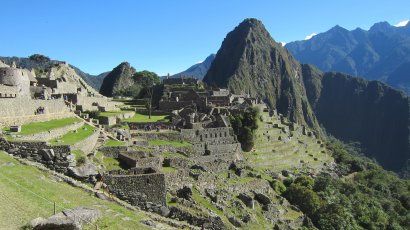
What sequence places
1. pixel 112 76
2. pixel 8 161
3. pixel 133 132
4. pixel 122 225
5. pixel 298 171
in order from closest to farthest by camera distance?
pixel 122 225, pixel 8 161, pixel 133 132, pixel 298 171, pixel 112 76

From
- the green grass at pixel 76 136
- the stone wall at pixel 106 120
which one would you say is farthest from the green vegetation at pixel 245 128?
the green grass at pixel 76 136

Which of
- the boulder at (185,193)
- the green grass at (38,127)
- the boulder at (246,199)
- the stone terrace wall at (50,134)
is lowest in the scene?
the boulder at (246,199)

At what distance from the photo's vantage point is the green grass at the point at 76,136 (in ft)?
84.2

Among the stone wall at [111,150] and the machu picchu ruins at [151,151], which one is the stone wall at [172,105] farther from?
the stone wall at [111,150]

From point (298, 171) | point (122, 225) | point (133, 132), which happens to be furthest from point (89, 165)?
point (298, 171)

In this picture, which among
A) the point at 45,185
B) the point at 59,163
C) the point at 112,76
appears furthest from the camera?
the point at 112,76

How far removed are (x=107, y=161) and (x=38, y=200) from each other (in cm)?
1457

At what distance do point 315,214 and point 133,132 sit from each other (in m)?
21.1

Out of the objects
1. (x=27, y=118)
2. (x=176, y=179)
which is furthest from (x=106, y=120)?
(x=176, y=179)

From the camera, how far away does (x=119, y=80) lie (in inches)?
5002

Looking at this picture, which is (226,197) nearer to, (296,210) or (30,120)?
(296,210)

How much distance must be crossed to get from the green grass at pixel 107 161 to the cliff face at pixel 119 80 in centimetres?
8879

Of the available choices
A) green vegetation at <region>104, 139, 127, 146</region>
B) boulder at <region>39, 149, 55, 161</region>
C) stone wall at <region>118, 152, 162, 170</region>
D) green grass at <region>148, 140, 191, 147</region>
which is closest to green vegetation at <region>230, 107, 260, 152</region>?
green grass at <region>148, 140, 191, 147</region>

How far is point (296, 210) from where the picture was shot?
146ft
